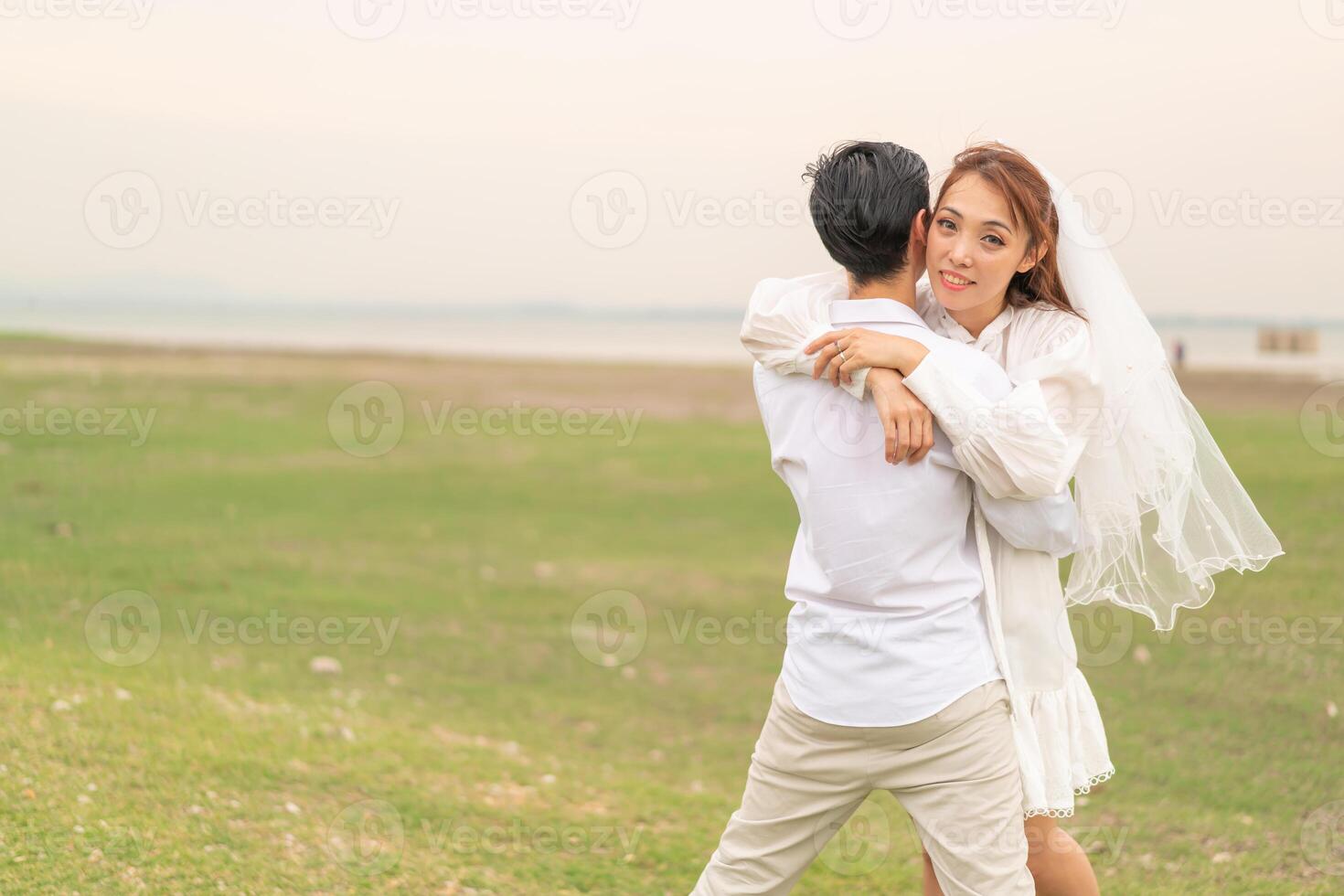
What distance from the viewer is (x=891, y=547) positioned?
274 cm

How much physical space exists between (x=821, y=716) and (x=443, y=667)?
6.19 metres

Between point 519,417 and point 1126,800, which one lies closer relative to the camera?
point 1126,800

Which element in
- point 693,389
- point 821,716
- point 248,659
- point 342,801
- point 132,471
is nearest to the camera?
point 821,716

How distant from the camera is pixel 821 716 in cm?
288

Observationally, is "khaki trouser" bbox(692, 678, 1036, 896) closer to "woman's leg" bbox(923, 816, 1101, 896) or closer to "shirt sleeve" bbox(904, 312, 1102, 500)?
"woman's leg" bbox(923, 816, 1101, 896)

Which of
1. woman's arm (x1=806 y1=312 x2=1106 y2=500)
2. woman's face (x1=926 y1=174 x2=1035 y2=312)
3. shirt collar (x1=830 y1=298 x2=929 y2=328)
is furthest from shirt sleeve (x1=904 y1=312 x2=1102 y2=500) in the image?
woman's face (x1=926 y1=174 x2=1035 y2=312)

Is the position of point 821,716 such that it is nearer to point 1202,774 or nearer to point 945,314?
point 945,314

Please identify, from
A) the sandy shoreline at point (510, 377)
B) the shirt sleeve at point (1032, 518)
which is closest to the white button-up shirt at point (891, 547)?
the shirt sleeve at point (1032, 518)

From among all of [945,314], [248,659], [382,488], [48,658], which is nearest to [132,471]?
[382,488]

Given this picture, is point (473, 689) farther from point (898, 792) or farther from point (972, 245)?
point (972, 245)

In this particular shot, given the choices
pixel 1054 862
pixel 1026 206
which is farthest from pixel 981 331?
pixel 1054 862

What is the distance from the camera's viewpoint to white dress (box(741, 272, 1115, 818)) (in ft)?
8.62

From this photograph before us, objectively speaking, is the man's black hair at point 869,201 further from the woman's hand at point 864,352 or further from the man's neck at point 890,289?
the woman's hand at point 864,352

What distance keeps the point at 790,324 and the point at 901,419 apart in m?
0.43
